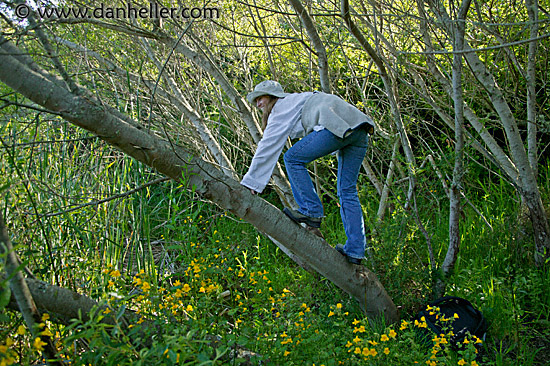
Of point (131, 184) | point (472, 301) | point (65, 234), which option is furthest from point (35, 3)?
point (472, 301)

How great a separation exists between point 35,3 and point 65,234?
1589 mm

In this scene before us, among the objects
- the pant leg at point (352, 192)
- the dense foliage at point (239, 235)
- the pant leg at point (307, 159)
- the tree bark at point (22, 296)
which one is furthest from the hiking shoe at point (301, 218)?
the tree bark at point (22, 296)

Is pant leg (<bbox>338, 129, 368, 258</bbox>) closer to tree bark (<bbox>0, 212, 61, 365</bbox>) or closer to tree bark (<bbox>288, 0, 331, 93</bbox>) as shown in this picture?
tree bark (<bbox>288, 0, 331, 93</bbox>)

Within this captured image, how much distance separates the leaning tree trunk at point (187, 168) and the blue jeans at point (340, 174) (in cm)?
20

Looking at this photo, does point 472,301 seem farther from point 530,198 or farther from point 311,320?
point 311,320

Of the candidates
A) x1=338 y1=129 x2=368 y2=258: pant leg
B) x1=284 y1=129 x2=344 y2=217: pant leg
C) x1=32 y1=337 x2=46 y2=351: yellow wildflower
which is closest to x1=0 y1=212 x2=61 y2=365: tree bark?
x1=32 y1=337 x2=46 y2=351: yellow wildflower

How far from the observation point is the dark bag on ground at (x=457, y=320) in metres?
3.27

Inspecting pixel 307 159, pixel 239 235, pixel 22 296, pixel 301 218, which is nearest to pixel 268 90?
pixel 307 159

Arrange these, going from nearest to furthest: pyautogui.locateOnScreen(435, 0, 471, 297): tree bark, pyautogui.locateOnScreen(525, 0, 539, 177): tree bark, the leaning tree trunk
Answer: the leaning tree trunk < pyautogui.locateOnScreen(435, 0, 471, 297): tree bark < pyautogui.locateOnScreen(525, 0, 539, 177): tree bark

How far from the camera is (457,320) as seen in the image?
3383mm

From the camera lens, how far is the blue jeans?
3.15 metres

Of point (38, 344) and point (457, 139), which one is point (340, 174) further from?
point (38, 344)

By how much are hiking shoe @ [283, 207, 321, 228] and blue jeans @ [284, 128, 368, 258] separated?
0.11ft

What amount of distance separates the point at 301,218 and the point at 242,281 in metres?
1.69
